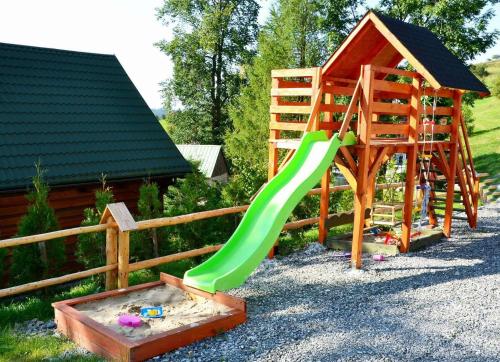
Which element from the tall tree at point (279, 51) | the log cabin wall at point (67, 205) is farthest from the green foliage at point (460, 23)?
the log cabin wall at point (67, 205)

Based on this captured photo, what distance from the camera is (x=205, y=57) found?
112 ft

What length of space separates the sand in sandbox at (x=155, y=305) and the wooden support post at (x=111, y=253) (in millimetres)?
474

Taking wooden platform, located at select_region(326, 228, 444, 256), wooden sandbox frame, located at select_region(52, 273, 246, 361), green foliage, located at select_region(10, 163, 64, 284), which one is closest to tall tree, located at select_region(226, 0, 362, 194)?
wooden platform, located at select_region(326, 228, 444, 256)

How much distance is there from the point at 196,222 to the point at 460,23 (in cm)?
1837

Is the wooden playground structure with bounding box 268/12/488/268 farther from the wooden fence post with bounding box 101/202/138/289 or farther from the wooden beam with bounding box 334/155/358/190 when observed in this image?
the wooden fence post with bounding box 101/202/138/289

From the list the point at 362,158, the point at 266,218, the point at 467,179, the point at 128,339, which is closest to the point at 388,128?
the point at 362,158

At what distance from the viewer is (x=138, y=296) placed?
22.2 ft

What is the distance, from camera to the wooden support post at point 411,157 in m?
9.30

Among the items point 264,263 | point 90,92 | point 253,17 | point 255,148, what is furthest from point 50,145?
point 253,17

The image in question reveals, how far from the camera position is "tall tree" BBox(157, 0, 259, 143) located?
33.3 metres

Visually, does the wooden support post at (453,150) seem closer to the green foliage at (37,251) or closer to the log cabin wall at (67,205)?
the log cabin wall at (67,205)

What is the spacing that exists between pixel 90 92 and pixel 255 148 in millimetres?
17903

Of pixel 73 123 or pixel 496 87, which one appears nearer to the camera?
pixel 73 123

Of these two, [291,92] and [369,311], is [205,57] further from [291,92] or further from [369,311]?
[369,311]
